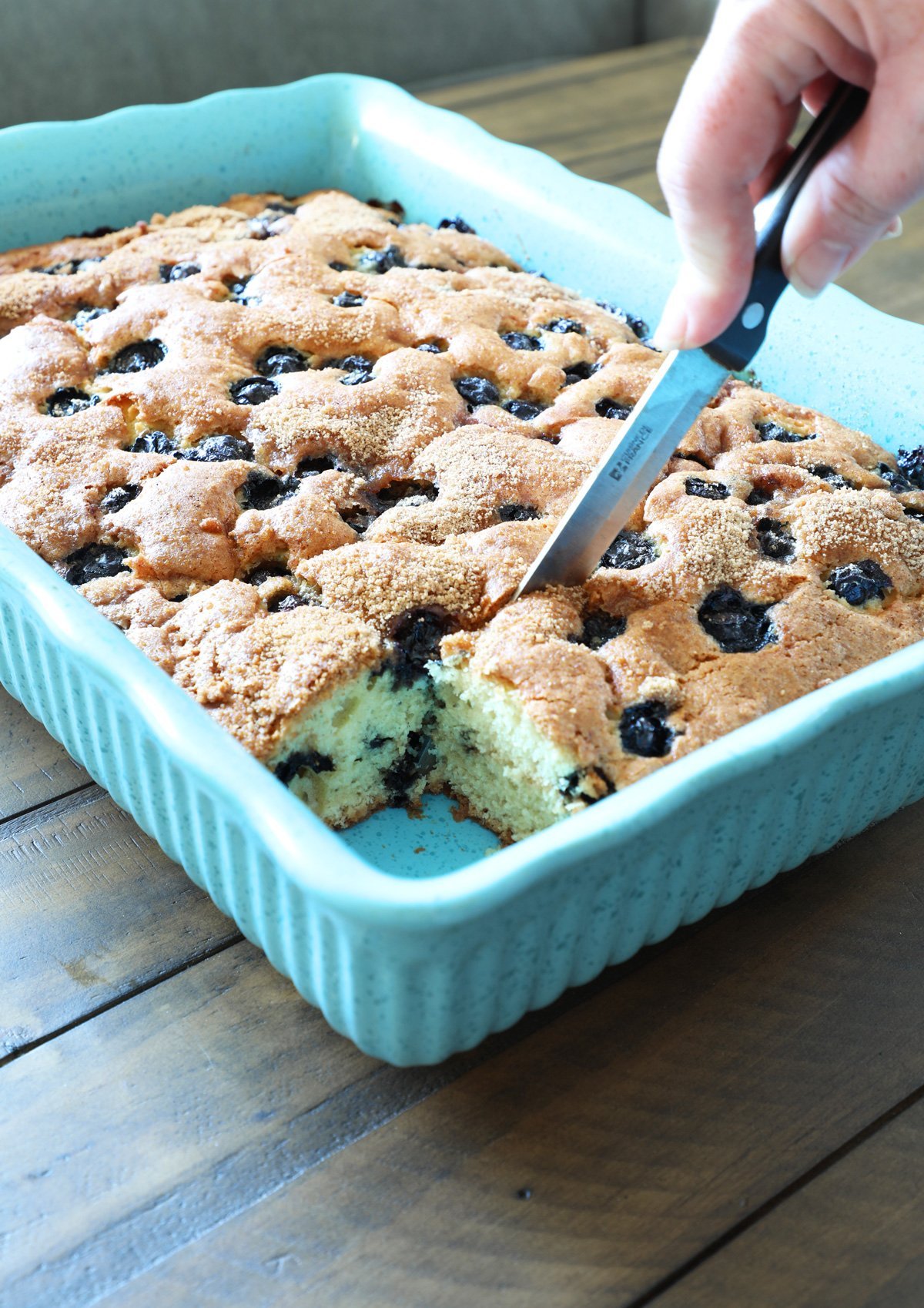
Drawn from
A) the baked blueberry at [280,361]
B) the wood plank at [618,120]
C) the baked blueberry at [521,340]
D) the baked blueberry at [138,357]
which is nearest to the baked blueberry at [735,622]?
the baked blueberry at [521,340]

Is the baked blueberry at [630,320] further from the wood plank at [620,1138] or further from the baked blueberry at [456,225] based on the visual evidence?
the wood plank at [620,1138]

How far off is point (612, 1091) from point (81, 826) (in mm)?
679

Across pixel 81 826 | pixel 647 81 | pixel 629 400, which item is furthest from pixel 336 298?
pixel 647 81

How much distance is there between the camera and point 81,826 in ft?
4.78

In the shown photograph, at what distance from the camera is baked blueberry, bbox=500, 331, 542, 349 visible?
193 cm

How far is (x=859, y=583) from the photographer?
1521 millimetres

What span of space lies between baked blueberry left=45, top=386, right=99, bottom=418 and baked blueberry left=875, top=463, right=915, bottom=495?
112 centimetres

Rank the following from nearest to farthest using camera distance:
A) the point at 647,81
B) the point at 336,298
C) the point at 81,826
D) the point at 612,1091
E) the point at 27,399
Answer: the point at 612,1091 → the point at 81,826 → the point at 27,399 → the point at 336,298 → the point at 647,81

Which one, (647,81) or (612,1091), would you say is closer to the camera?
(612,1091)

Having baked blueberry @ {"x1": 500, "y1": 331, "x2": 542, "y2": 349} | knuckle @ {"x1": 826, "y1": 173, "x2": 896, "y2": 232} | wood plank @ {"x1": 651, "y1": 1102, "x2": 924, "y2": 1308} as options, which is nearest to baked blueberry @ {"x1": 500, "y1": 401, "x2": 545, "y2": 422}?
baked blueberry @ {"x1": 500, "y1": 331, "x2": 542, "y2": 349}

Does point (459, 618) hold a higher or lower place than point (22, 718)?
higher

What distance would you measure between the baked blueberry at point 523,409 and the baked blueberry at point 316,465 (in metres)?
0.29

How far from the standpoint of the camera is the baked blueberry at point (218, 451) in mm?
1657

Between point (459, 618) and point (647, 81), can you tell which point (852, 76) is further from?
point (647, 81)
